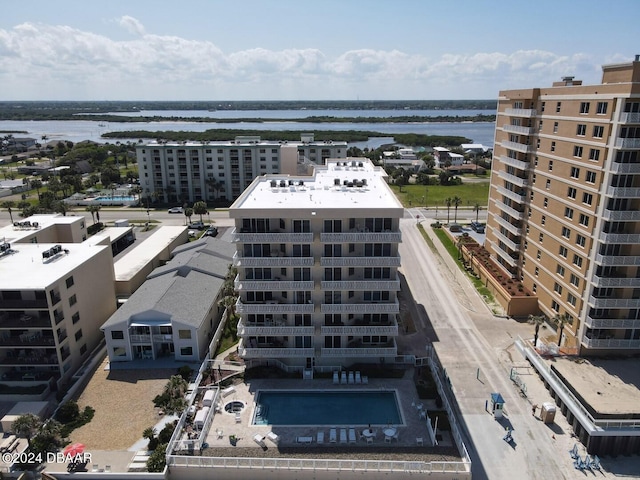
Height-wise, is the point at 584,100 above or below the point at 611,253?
above

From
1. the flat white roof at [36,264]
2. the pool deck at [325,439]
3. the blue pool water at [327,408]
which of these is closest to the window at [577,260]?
the pool deck at [325,439]

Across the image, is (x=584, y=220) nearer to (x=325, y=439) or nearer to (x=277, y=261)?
(x=277, y=261)

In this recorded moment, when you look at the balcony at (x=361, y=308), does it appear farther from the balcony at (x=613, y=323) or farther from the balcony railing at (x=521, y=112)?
the balcony railing at (x=521, y=112)

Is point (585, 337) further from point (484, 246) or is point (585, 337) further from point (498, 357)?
point (484, 246)

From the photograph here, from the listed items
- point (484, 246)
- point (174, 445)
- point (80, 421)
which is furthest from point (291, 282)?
point (484, 246)

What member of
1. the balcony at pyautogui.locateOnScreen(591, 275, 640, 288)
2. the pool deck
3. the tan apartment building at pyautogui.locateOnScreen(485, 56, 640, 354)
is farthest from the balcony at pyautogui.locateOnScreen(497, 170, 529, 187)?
the pool deck

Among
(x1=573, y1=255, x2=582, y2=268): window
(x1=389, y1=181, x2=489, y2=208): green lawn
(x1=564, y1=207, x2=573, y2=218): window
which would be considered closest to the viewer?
(x1=573, y1=255, x2=582, y2=268): window

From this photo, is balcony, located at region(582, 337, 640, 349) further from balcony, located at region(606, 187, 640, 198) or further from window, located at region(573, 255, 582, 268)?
balcony, located at region(606, 187, 640, 198)
